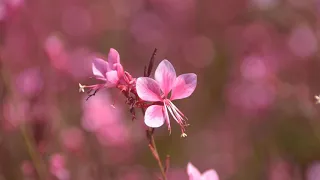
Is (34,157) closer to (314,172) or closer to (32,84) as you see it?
(32,84)

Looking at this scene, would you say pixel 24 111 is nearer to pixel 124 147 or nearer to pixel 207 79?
pixel 124 147

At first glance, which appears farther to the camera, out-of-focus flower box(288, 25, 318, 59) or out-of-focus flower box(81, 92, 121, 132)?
out-of-focus flower box(288, 25, 318, 59)

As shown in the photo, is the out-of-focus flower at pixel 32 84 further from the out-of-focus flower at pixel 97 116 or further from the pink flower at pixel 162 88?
the pink flower at pixel 162 88

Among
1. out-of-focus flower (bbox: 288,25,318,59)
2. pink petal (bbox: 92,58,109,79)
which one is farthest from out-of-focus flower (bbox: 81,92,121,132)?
out-of-focus flower (bbox: 288,25,318,59)

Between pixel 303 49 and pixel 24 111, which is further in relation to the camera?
pixel 303 49

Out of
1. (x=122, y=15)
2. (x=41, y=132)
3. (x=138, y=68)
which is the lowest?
(x=41, y=132)

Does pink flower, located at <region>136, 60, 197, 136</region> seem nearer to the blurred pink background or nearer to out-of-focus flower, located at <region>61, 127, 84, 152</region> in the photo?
the blurred pink background

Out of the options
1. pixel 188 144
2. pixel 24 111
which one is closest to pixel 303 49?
pixel 188 144
